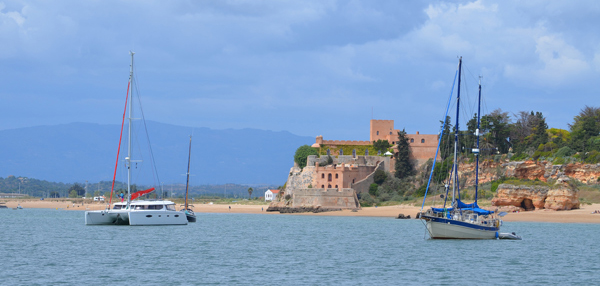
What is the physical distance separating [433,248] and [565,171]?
115ft

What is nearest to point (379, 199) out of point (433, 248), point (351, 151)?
point (351, 151)

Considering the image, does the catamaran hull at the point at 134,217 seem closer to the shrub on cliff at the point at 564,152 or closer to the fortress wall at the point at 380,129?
the shrub on cliff at the point at 564,152

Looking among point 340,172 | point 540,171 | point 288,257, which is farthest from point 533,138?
point 288,257

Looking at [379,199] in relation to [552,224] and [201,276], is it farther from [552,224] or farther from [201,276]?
[201,276]

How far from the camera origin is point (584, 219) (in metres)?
54.1

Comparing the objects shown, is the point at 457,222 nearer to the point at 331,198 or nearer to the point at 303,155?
the point at 331,198

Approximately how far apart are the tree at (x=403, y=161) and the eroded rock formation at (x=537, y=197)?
1968 cm

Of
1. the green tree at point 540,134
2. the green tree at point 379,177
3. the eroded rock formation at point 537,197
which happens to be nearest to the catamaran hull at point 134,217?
the eroded rock formation at point 537,197

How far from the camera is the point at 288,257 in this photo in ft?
113

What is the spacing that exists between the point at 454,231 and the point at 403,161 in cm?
4164

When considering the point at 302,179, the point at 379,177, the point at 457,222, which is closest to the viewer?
the point at 457,222

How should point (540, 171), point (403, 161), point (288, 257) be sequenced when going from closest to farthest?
point (288, 257)
point (540, 171)
point (403, 161)

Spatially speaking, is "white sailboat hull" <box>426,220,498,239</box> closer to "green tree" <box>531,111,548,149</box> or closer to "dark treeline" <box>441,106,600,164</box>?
"dark treeline" <box>441,106,600,164</box>

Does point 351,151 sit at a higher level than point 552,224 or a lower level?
higher
